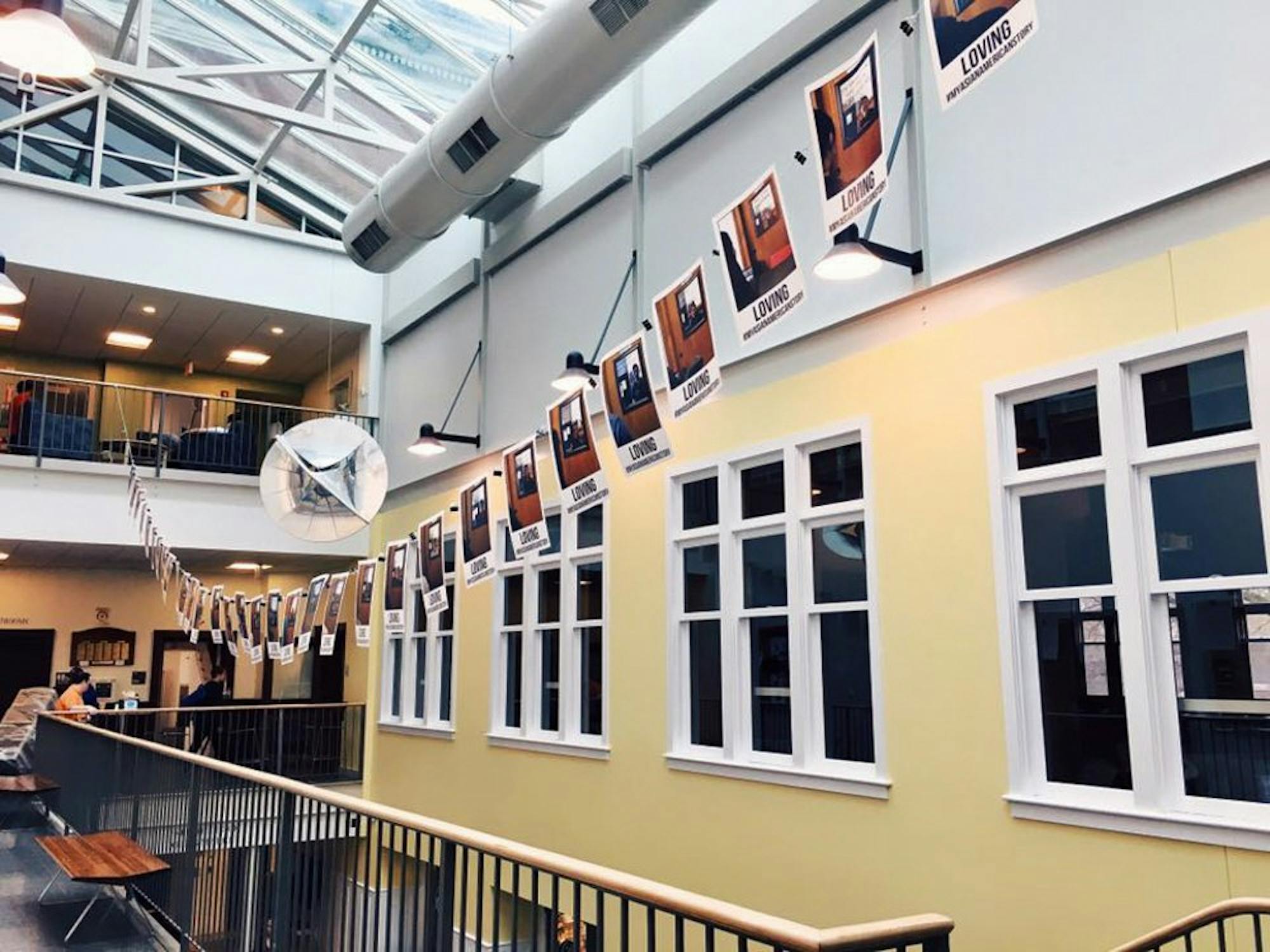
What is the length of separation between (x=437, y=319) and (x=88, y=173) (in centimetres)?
538

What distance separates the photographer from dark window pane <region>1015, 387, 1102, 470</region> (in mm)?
5863

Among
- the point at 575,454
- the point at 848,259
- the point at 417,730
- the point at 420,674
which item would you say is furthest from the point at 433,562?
the point at 848,259

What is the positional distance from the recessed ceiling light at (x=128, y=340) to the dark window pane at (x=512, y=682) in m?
8.77

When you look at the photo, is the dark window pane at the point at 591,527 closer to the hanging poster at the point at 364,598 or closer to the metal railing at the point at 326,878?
the hanging poster at the point at 364,598

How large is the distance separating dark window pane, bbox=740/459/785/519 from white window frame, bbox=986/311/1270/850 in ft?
6.72

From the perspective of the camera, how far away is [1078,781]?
5.70 m

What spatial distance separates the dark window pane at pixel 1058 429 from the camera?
5863 millimetres

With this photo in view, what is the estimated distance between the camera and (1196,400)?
5410 mm

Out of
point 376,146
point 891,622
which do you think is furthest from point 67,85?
point 891,622

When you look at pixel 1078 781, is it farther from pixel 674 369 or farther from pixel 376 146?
pixel 376 146

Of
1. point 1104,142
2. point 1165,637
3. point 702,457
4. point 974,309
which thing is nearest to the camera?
point 1165,637

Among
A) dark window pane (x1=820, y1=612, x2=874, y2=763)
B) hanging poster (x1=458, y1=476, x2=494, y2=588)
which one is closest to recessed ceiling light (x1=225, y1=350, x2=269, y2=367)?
hanging poster (x1=458, y1=476, x2=494, y2=588)

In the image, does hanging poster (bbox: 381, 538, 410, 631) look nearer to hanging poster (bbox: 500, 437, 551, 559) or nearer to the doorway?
hanging poster (bbox: 500, 437, 551, 559)

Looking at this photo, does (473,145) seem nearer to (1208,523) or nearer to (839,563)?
(839,563)
